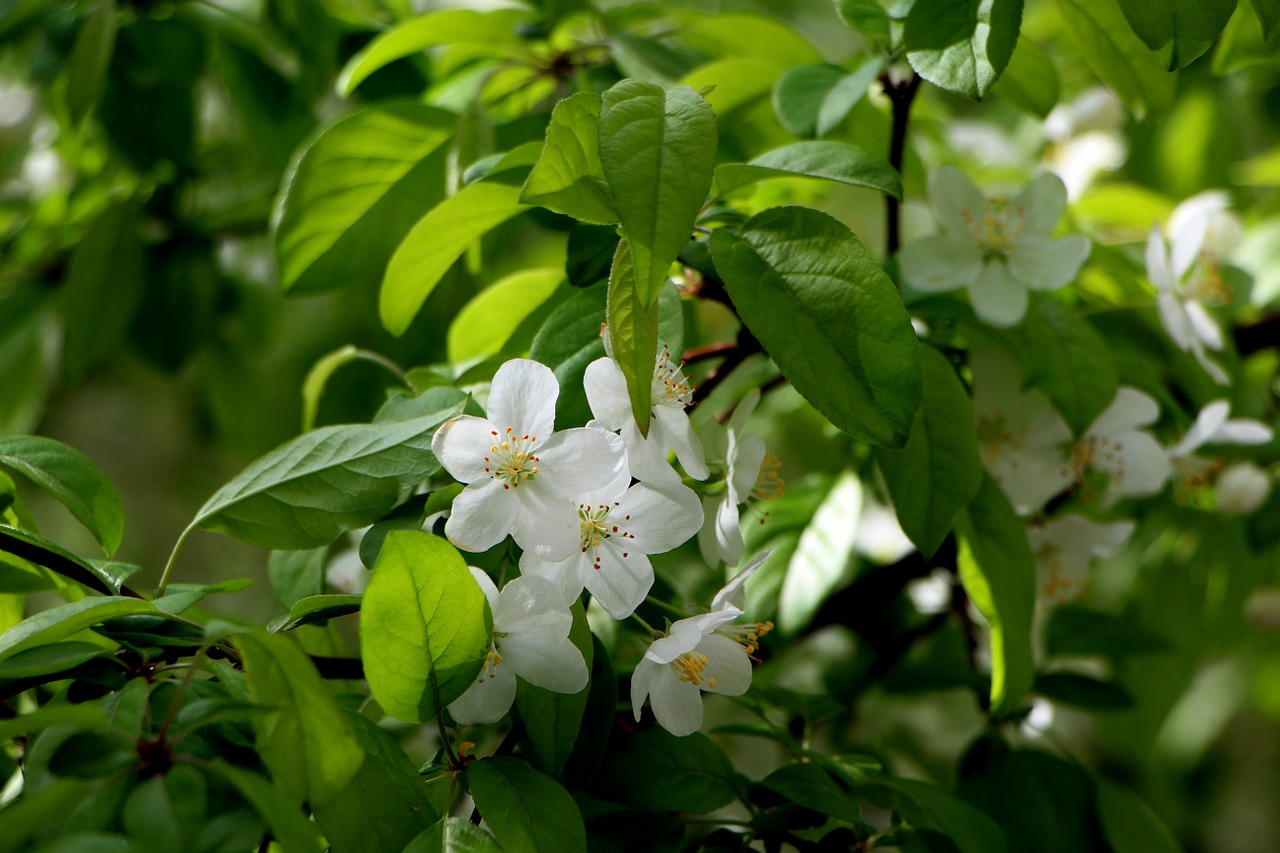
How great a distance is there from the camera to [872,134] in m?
0.83

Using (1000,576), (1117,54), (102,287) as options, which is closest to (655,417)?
(1000,576)

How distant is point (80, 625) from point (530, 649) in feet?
0.64

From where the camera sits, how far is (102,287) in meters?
1.02

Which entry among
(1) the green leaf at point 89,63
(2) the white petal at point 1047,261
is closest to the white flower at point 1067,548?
(2) the white petal at point 1047,261

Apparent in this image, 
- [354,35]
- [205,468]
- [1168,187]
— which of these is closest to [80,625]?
[354,35]

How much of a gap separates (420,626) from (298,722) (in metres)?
0.07

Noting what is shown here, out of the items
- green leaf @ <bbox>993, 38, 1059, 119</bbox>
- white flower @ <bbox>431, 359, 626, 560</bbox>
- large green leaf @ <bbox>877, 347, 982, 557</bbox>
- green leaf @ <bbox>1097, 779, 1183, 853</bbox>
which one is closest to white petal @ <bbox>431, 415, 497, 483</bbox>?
white flower @ <bbox>431, 359, 626, 560</bbox>

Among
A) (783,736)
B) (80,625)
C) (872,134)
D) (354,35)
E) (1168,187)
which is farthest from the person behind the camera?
(1168,187)

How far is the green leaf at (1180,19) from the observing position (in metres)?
0.54

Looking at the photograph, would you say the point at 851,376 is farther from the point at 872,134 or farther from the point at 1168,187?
the point at 1168,187

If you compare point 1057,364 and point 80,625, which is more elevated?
point 80,625

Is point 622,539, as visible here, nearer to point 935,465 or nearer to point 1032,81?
point 935,465

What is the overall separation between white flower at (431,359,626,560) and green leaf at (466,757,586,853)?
0.11 m

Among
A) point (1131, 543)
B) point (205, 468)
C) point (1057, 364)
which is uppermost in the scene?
point (1057, 364)
